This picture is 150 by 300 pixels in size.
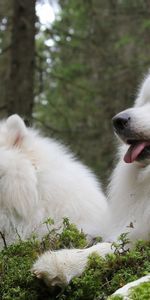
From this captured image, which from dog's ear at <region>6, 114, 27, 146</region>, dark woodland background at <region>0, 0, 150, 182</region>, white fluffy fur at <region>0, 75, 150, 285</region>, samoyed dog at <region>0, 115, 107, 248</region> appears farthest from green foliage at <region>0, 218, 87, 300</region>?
dark woodland background at <region>0, 0, 150, 182</region>

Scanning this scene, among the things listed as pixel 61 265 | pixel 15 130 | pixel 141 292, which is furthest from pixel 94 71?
pixel 141 292

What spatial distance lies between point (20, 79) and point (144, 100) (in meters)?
6.05

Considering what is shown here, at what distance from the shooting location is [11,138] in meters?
6.14

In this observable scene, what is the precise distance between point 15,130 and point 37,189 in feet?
2.30

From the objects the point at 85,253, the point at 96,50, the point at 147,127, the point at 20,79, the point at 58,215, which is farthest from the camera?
the point at 96,50

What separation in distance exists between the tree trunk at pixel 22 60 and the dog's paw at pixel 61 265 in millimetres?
6823

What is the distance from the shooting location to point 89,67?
1418 cm

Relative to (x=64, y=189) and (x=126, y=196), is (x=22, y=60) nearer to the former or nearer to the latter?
(x=64, y=189)

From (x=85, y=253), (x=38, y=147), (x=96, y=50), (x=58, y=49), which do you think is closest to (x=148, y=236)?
(x=85, y=253)

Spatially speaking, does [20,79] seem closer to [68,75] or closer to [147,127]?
[68,75]

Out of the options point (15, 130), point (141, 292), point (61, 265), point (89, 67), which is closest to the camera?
point (141, 292)

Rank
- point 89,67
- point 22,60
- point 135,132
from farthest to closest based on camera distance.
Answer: point 89,67 < point 22,60 < point 135,132

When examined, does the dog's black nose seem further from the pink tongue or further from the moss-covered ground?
the moss-covered ground

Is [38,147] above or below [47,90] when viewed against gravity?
above
